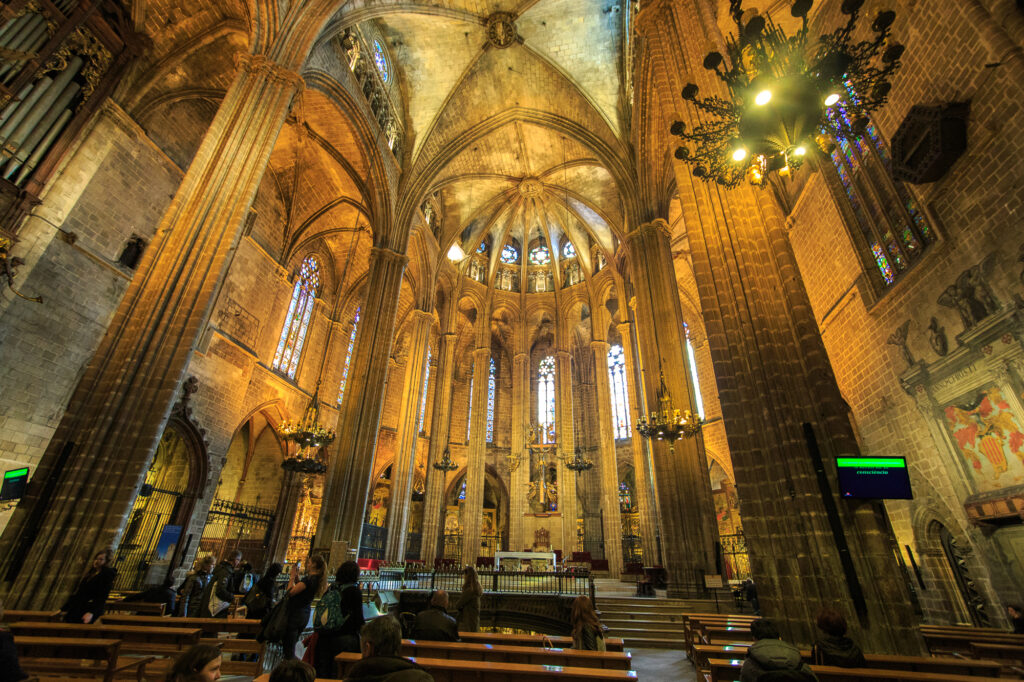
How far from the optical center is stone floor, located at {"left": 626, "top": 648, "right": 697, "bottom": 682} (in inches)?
200

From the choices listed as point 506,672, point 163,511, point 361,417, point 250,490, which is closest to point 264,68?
point 361,417

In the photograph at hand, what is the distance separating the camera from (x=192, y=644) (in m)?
3.49

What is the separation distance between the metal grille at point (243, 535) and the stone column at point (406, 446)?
14.3ft

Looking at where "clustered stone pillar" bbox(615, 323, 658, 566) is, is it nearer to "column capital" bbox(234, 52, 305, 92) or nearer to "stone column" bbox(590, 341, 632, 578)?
"stone column" bbox(590, 341, 632, 578)

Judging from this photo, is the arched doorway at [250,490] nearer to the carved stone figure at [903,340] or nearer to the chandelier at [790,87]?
the chandelier at [790,87]

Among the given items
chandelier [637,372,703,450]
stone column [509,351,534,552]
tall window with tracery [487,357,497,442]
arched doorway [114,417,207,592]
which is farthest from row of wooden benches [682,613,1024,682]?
tall window with tracery [487,357,497,442]

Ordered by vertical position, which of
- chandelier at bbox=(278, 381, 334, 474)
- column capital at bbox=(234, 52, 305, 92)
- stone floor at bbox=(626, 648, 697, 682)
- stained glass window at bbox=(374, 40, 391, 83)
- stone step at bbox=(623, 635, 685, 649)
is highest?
stained glass window at bbox=(374, 40, 391, 83)

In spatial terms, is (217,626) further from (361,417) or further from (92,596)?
(361,417)

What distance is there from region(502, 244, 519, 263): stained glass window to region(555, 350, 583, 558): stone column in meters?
6.64

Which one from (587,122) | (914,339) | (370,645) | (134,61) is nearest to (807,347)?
(914,339)

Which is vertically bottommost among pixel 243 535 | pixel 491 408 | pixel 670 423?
pixel 243 535

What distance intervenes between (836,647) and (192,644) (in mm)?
4601

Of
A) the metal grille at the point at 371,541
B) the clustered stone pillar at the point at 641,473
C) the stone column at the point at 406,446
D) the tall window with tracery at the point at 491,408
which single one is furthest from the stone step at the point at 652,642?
the tall window with tracery at the point at 491,408

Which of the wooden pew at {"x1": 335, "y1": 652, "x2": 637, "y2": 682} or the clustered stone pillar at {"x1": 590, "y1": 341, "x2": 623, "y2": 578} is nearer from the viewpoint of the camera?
the wooden pew at {"x1": 335, "y1": 652, "x2": 637, "y2": 682}
